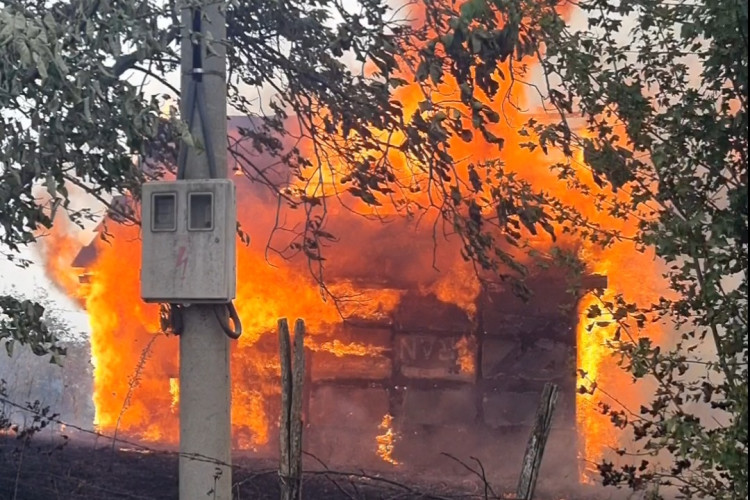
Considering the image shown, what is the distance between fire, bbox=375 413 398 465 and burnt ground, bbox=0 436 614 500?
1.47m

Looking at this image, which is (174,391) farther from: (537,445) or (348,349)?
(537,445)


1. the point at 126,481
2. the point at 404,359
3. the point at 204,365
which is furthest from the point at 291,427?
the point at 404,359

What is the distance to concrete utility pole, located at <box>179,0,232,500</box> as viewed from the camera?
491cm

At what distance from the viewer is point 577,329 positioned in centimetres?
1043

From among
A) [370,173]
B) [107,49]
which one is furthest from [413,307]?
[107,49]

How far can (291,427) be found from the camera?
12.5 feet

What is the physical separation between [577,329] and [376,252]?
2758 millimetres

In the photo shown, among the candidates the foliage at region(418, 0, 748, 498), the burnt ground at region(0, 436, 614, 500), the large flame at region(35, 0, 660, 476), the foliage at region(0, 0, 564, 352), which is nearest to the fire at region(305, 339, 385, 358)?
the large flame at region(35, 0, 660, 476)

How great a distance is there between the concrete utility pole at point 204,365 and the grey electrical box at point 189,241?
0.69 feet

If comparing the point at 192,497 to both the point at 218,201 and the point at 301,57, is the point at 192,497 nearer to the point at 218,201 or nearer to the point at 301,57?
the point at 218,201

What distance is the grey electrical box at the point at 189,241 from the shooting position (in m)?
4.85

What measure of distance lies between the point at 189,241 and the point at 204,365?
0.75 meters

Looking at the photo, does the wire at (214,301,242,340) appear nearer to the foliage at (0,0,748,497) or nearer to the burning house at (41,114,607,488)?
the foliage at (0,0,748,497)

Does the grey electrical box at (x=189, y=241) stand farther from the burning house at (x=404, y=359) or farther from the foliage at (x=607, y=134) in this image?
the burning house at (x=404, y=359)
